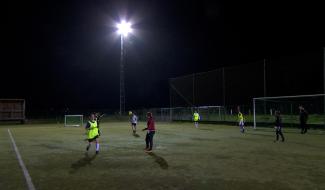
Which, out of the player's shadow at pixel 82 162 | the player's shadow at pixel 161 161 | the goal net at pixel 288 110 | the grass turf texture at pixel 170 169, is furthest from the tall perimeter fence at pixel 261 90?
the player's shadow at pixel 82 162

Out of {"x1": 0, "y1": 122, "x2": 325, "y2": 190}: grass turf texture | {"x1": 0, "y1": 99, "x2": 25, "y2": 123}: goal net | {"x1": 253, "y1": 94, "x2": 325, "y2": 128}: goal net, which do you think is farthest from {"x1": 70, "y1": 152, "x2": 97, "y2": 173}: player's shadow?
{"x1": 0, "y1": 99, "x2": 25, "y2": 123}: goal net

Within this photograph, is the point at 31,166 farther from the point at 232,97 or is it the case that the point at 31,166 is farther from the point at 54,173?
the point at 232,97

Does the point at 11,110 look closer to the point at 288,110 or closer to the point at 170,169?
the point at 288,110

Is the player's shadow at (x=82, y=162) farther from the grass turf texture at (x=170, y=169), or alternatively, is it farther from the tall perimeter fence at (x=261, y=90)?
the tall perimeter fence at (x=261, y=90)

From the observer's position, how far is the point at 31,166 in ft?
38.3

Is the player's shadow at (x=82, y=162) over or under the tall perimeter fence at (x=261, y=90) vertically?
under

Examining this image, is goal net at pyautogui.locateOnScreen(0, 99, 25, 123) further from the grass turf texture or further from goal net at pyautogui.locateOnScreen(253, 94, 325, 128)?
the grass turf texture

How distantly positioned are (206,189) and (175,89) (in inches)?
1748

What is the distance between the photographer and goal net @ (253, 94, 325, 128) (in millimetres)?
33344

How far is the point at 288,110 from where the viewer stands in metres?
39.0

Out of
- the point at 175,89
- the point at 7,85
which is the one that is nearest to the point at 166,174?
the point at 175,89

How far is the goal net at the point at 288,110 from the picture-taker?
33.3 m

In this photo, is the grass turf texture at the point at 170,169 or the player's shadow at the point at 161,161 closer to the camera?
the grass turf texture at the point at 170,169

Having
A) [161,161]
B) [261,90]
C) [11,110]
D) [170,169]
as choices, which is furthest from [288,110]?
[11,110]
